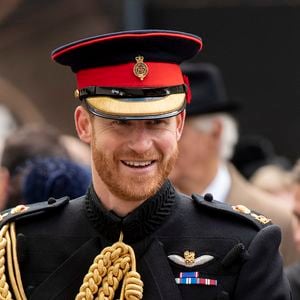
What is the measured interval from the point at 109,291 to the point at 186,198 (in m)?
0.44

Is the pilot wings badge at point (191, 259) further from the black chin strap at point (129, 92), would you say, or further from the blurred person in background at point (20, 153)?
the blurred person in background at point (20, 153)


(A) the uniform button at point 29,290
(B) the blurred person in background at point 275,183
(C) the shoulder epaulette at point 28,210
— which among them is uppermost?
(C) the shoulder epaulette at point 28,210

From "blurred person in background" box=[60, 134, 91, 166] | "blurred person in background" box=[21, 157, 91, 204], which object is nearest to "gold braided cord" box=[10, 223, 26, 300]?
"blurred person in background" box=[21, 157, 91, 204]

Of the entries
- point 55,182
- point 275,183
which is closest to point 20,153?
point 55,182

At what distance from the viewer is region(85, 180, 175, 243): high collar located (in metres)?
4.82

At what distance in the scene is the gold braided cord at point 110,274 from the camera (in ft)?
15.7

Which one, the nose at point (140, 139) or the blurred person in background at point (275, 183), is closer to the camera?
the nose at point (140, 139)

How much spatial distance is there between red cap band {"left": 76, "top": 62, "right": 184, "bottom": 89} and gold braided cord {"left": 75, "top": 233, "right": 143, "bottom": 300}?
519 millimetres

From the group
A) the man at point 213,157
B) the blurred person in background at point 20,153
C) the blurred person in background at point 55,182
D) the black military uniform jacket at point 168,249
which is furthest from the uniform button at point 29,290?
the man at point 213,157

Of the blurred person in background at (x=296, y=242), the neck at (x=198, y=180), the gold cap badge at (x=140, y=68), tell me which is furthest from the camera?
the neck at (x=198, y=180)

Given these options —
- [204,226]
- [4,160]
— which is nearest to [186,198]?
[204,226]

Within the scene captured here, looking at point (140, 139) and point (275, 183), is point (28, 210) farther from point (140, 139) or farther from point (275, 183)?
point (275, 183)

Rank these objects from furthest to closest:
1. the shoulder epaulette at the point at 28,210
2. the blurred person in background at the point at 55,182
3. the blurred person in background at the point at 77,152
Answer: the blurred person in background at the point at 77,152 < the blurred person in background at the point at 55,182 < the shoulder epaulette at the point at 28,210

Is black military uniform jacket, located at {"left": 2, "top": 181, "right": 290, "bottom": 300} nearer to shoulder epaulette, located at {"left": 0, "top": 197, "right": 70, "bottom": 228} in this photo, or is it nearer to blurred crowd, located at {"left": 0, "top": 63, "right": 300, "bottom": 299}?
shoulder epaulette, located at {"left": 0, "top": 197, "right": 70, "bottom": 228}
